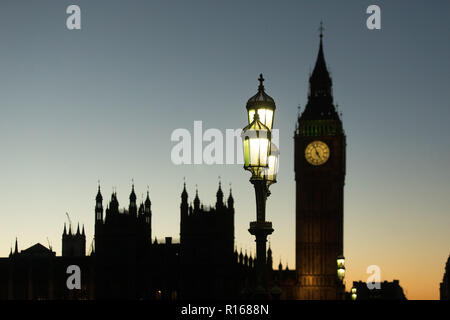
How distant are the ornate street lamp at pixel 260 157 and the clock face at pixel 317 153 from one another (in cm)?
11401

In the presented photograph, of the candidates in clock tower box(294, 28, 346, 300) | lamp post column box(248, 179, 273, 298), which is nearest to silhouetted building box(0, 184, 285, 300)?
clock tower box(294, 28, 346, 300)

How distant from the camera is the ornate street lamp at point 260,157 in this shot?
1744 cm

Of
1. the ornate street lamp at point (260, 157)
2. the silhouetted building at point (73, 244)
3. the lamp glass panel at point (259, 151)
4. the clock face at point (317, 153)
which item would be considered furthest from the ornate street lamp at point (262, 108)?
the silhouetted building at point (73, 244)

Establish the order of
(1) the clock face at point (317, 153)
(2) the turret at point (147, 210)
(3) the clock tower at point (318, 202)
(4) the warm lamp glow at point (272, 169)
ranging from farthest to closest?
(1) the clock face at point (317, 153) < (3) the clock tower at point (318, 202) < (2) the turret at point (147, 210) < (4) the warm lamp glow at point (272, 169)

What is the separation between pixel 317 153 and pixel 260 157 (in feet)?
381

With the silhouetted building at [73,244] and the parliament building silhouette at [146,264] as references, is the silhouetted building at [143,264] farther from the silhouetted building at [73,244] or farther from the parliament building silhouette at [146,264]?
the silhouetted building at [73,244]

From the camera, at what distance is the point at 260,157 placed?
1748cm

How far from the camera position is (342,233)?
5315 inches

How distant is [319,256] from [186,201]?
86.9 feet

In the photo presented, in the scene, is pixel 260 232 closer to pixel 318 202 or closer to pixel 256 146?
pixel 256 146
